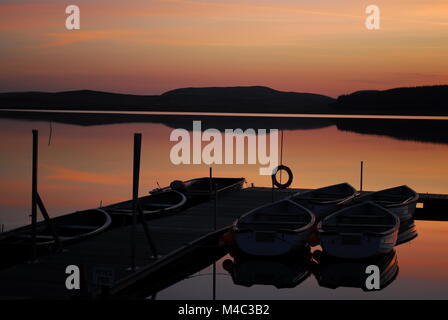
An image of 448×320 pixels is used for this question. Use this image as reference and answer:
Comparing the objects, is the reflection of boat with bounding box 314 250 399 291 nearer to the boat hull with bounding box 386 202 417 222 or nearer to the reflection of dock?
the reflection of dock

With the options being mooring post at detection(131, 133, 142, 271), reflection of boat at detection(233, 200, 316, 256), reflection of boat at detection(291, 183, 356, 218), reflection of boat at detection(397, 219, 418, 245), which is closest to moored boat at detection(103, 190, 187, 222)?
reflection of boat at detection(233, 200, 316, 256)

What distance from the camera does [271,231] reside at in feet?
51.3

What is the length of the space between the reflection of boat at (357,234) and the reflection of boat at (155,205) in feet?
16.4

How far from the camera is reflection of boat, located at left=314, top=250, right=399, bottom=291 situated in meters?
15.0

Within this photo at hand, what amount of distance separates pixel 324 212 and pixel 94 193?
12.2m

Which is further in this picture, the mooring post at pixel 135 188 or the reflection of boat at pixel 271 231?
the reflection of boat at pixel 271 231

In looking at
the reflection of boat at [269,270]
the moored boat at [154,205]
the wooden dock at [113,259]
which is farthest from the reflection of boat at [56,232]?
the reflection of boat at [269,270]

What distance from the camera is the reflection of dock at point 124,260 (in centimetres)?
1123

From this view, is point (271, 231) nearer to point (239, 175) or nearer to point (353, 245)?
point (353, 245)

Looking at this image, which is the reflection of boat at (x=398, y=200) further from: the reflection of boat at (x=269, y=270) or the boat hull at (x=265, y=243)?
the boat hull at (x=265, y=243)

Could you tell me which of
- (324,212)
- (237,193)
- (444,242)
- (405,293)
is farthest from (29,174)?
(405,293)

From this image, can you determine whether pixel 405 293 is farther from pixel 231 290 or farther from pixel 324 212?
pixel 324 212

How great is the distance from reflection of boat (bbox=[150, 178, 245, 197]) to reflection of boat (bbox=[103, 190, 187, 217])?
57.2 inches

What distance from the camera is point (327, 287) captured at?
14.8 metres
